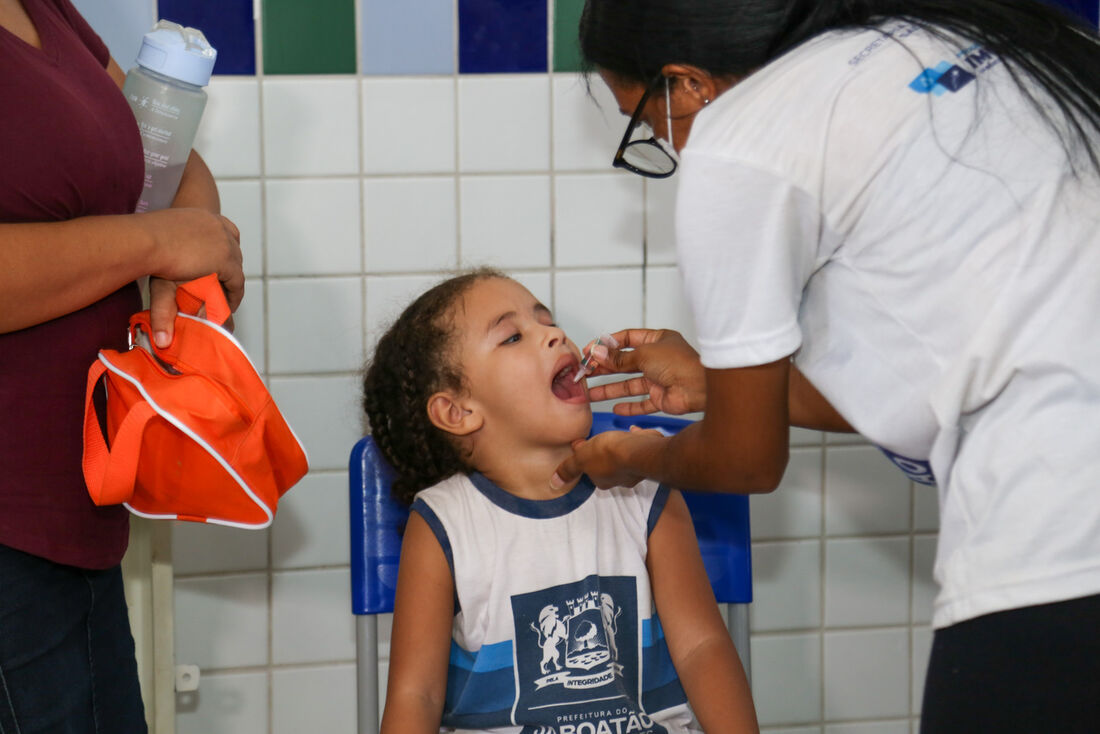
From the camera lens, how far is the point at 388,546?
143 centimetres

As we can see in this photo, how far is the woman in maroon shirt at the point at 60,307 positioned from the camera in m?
0.94

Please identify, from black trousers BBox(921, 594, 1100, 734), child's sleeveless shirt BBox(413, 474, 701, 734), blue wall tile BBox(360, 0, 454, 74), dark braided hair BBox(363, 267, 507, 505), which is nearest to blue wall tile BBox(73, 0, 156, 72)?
blue wall tile BBox(360, 0, 454, 74)

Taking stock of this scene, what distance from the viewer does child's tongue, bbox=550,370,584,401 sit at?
1.43 metres

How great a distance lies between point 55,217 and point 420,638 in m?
0.64

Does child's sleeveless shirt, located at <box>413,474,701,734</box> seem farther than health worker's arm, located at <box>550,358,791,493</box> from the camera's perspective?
Yes

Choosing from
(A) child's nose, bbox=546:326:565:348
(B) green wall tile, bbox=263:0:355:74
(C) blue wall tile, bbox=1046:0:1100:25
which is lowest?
(A) child's nose, bbox=546:326:565:348

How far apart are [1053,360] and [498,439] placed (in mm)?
775

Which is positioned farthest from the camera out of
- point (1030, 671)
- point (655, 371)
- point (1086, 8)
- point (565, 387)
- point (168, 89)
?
point (1086, 8)

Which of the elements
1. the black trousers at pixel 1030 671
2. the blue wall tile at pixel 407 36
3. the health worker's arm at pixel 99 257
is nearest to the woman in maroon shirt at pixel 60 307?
the health worker's arm at pixel 99 257

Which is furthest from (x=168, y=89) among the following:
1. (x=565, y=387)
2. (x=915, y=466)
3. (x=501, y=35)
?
(x=915, y=466)

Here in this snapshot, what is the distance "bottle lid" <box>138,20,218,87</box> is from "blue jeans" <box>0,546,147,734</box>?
1.66 ft

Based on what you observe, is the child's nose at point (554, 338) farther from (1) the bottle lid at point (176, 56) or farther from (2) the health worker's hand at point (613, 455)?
(1) the bottle lid at point (176, 56)

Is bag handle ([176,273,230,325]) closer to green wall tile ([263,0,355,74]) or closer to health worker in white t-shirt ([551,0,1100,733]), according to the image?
health worker in white t-shirt ([551,0,1100,733])

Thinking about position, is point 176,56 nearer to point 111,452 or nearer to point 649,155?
point 111,452
